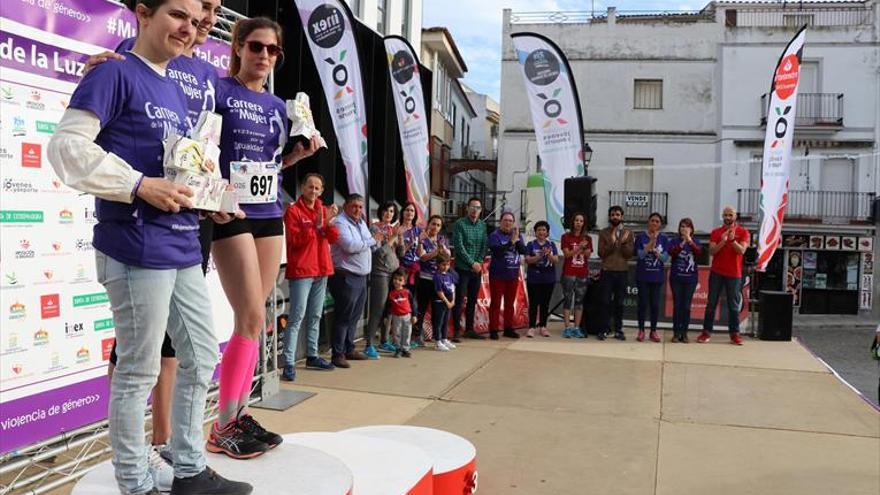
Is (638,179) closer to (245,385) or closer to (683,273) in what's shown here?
(683,273)

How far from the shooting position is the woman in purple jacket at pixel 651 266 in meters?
9.80

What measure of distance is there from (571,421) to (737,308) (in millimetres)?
5754

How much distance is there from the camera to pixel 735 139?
80.0ft

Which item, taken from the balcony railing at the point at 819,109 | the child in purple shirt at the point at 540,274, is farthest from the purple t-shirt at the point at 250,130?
the balcony railing at the point at 819,109

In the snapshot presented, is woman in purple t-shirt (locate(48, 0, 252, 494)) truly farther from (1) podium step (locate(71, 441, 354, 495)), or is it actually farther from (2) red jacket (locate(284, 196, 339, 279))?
(2) red jacket (locate(284, 196, 339, 279))

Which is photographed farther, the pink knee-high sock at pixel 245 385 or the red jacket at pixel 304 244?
the red jacket at pixel 304 244

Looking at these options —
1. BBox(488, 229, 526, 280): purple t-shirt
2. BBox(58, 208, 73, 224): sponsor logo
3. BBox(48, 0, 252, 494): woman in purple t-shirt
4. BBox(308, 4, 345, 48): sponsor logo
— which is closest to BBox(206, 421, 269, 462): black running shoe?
BBox(48, 0, 252, 494): woman in purple t-shirt

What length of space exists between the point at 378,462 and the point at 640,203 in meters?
23.3

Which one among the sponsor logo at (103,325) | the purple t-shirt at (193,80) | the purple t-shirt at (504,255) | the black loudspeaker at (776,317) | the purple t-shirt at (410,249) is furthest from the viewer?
the black loudspeaker at (776,317)

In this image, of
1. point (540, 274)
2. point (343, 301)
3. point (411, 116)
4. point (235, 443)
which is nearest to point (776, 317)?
point (540, 274)

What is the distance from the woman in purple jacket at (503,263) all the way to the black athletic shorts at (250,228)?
6.85 m

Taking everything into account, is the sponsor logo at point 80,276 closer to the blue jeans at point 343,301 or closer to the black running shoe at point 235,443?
the black running shoe at point 235,443

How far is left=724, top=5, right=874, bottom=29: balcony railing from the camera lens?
24812 millimetres

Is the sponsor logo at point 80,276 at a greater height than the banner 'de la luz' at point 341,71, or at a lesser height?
lesser
